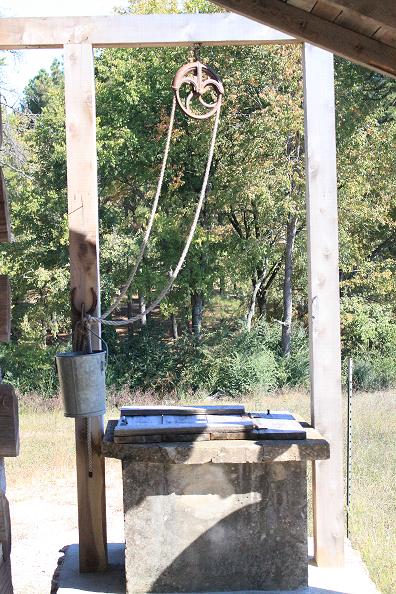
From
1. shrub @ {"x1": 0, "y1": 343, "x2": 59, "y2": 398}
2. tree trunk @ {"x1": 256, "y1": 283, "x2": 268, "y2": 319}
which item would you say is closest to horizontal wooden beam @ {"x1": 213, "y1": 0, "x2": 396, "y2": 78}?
shrub @ {"x1": 0, "y1": 343, "x2": 59, "y2": 398}

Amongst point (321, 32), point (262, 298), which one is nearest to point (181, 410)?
point (321, 32)

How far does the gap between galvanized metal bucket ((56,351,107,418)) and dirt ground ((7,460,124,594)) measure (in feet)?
6.46

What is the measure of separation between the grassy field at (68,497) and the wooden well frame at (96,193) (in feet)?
4.19

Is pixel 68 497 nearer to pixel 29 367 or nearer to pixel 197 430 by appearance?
pixel 197 430

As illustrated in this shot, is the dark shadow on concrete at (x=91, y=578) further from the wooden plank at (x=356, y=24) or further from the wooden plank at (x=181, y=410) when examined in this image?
the wooden plank at (x=356, y=24)

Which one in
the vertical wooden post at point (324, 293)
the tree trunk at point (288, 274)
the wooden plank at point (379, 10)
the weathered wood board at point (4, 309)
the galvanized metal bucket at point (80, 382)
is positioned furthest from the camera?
the tree trunk at point (288, 274)

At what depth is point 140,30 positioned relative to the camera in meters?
3.93

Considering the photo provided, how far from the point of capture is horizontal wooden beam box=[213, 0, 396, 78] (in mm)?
2584

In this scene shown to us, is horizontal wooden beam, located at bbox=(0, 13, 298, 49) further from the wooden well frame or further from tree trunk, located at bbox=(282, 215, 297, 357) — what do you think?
tree trunk, located at bbox=(282, 215, 297, 357)

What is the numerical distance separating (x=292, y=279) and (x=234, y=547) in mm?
16142

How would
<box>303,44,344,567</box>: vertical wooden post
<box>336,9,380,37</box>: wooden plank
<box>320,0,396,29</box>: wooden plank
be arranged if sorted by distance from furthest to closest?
<box>303,44,344,567</box>: vertical wooden post, <box>336,9,380,37</box>: wooden plank, <box>320,0,396,29</box>: wooden plank

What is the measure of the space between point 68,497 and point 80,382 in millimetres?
4144

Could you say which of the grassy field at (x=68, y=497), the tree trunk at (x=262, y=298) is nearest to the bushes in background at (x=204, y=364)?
the tree trunk at (x=262, y=298)

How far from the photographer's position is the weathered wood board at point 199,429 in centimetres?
368
